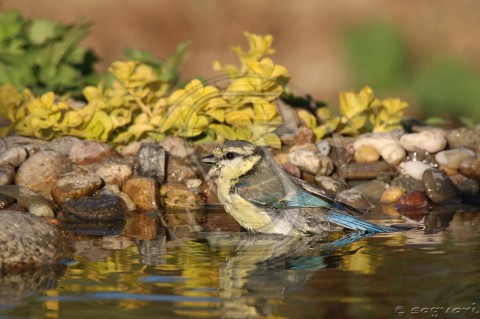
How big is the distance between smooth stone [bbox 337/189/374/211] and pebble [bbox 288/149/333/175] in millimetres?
410

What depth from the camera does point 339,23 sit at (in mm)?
13742

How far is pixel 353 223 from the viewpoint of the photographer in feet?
21.8

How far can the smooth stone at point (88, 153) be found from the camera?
7973 millimetres

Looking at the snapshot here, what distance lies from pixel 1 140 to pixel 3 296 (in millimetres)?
3368

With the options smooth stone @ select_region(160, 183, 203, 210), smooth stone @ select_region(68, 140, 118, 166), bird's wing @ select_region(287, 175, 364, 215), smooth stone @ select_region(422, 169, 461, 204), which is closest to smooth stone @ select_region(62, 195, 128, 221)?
smooth stone @ select_region(160, 183, 203, 210)

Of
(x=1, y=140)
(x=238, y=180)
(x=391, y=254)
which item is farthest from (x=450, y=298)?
(x=1, y=140)

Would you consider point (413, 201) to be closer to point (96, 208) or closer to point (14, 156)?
point (96, 208)

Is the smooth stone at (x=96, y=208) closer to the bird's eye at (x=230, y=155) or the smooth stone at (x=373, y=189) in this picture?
the bird's eye at (x=230, y=155)

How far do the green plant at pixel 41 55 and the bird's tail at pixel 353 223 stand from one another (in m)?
3.67

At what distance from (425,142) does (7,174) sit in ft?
11.9

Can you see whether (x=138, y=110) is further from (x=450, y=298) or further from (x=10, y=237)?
(x=450, y=298)

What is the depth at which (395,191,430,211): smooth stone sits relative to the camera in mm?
7764

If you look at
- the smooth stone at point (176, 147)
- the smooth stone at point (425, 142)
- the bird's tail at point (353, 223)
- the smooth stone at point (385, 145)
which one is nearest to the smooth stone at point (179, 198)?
the smooth stone at point (176, 147)

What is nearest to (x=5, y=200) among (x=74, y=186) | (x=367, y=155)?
(x=74, y=186)
